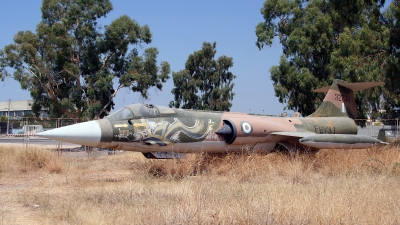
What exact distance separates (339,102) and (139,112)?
10.0 meters

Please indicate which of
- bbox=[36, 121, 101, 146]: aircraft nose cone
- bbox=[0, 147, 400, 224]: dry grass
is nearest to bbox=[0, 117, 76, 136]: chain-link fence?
bbox=[0, 147, 400, 224]: dry grass

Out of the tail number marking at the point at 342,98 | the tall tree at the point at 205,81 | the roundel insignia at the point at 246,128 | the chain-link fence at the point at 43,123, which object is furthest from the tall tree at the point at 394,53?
the tall tree at the point at 205,81

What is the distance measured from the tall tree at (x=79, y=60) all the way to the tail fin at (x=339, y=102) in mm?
14876

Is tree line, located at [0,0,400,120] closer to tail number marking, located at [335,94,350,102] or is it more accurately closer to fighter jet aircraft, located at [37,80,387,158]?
tail number marking, located at [335,94,350,102]

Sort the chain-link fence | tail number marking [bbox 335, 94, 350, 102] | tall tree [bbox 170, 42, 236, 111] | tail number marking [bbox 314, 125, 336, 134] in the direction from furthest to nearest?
tall tree [bbox 170, 42, 236, 111]
the chain-link fence
tail number marking [bbox 335, 94, 350, 102]
tail number marking [bbox 314, 125, 336, 134]

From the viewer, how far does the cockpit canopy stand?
1088 centimetres

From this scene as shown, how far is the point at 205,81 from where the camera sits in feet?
160

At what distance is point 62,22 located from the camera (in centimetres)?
2777

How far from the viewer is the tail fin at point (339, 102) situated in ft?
57.1

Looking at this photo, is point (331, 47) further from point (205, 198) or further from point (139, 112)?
point (205, 198)

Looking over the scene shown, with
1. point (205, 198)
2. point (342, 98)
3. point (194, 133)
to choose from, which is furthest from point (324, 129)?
point (205, 198)

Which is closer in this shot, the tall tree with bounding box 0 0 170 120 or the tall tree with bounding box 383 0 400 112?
the tall tree with bounding box 383 0 400 112

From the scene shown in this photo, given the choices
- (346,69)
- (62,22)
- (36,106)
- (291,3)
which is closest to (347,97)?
(346,69)

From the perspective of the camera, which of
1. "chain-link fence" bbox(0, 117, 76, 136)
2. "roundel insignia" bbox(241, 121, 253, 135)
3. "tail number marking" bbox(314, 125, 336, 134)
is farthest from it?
"chain-link fence" bbox(0, 117, 76, 136)
